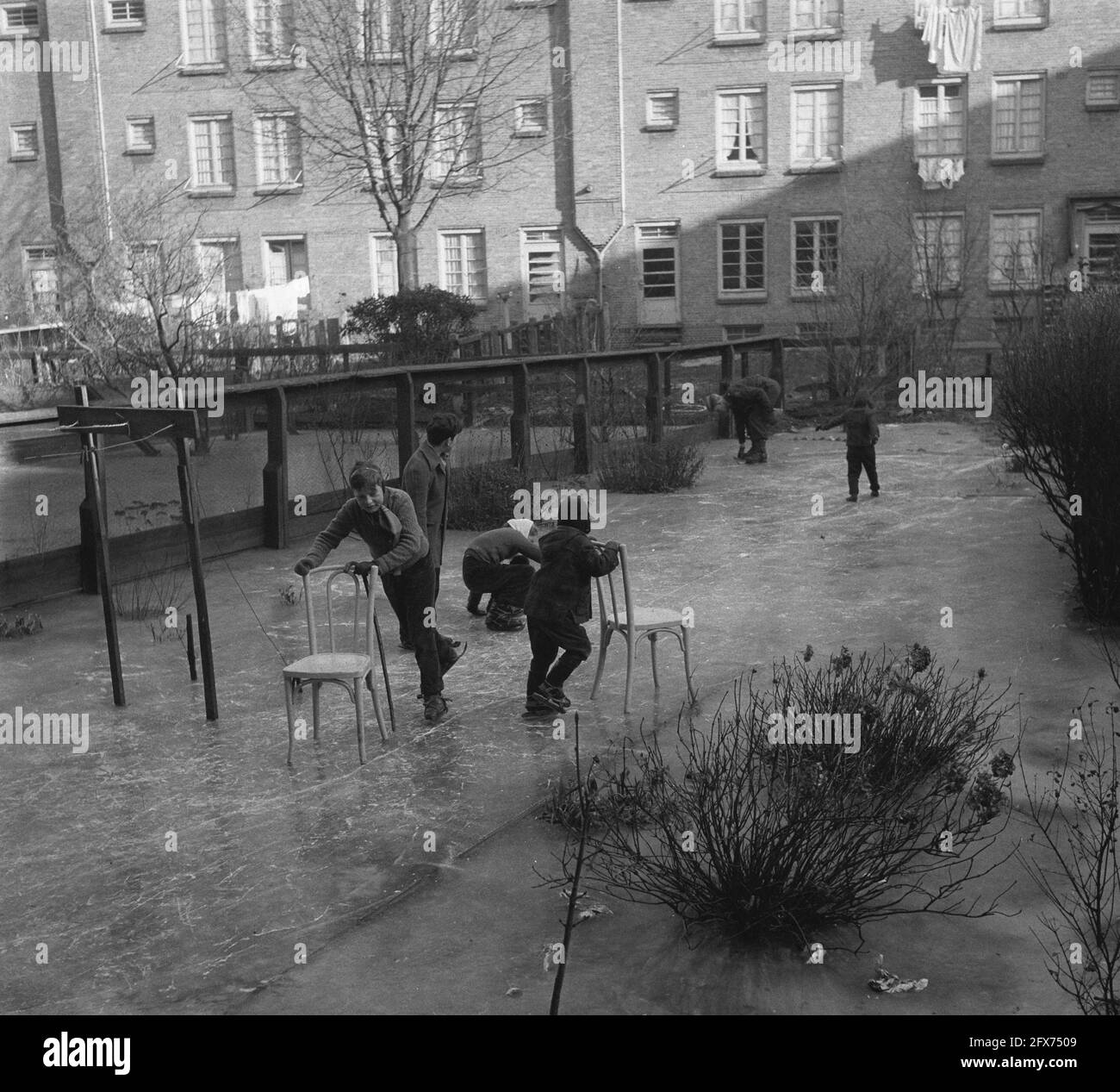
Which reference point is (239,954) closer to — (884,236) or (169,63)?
(884,236)

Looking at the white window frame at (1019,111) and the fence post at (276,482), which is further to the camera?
the white window frame at (1019,111)

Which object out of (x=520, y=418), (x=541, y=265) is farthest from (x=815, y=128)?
(x=520, y=418)

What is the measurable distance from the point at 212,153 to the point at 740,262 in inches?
578

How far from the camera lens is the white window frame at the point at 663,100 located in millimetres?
39594

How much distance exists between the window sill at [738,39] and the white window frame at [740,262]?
4.25 m

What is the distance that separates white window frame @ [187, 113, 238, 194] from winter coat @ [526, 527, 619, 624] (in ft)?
120

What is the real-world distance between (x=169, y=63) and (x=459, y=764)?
38.5 metres

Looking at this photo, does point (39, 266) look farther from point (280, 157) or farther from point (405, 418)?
point (405, 418)

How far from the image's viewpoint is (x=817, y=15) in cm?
3897

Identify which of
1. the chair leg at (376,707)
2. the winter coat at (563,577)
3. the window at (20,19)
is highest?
the window at (20,19)

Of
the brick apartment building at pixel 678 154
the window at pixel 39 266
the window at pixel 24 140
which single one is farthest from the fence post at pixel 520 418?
the window at pixel 24 140

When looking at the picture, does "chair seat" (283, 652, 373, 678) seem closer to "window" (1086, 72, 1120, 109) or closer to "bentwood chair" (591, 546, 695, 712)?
"bentwood chair" (591, 546, 695, 712)

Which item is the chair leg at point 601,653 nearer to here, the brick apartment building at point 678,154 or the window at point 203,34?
the brick apartment building at point 678,154

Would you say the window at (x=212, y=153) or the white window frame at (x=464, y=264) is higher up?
the window at (x=212, y=153)
